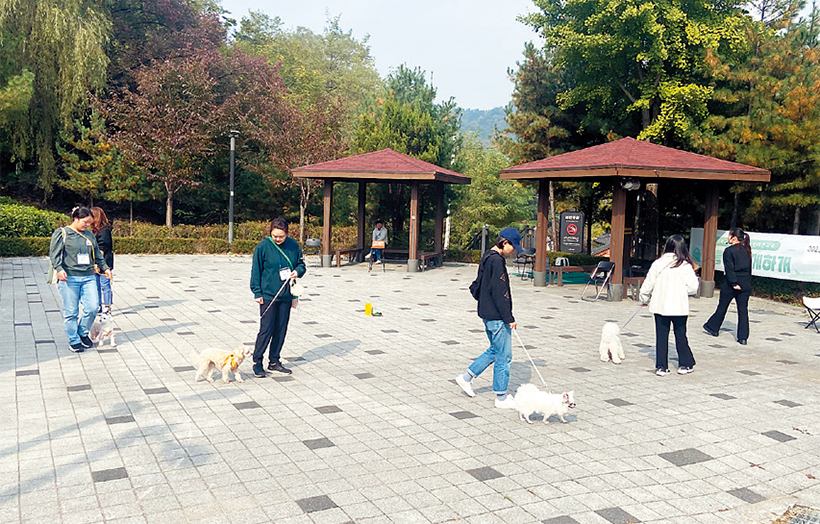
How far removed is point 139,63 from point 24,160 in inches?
256

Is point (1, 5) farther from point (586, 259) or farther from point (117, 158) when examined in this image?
point (586, 259)

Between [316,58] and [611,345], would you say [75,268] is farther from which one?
[316,58]

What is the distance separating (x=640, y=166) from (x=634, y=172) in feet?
0.62

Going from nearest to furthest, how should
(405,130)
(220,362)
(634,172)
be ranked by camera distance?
(220,362)
(634,172)
(405,130)

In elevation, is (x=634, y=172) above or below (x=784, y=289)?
above

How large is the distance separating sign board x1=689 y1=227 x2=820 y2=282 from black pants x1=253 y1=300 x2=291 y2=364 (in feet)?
38.5

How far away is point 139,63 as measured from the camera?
30047 millimetres

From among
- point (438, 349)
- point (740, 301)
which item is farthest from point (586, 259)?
point (438, 349)

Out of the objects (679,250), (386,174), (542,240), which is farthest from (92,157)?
(679,250)

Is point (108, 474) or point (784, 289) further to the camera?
point (784, 289)

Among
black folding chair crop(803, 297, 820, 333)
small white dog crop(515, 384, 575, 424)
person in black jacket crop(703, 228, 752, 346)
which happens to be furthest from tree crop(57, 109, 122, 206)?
small white dog crop(515, 384, 575, 424)

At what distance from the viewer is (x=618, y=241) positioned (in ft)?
49.7

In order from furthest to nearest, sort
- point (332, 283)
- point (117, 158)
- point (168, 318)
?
1. point (117, 158)
2. point (332, 283)
3. point (168, 318)

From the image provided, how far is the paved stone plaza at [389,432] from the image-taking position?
4.30 meters
